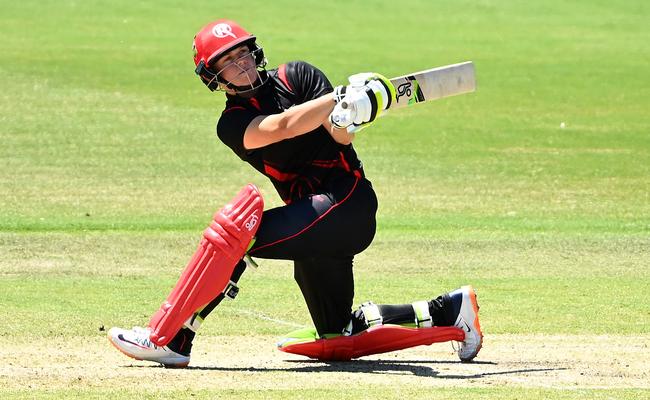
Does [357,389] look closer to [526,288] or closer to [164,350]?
[164,350]

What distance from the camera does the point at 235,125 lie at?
6789 millimetres

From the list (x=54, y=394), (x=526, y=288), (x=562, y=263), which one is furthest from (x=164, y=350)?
(x=562, y=263)

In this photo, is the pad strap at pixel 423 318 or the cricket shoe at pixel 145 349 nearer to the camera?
the cricket shoe at pixel 145 349

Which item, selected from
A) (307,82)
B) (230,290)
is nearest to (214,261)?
(230,290)

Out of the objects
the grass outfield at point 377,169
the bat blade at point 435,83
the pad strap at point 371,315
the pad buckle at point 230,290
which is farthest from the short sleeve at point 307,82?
the grass outfield at point 377,169

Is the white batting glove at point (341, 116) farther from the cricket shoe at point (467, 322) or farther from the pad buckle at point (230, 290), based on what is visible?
the cricket shoe at point (467, 322)

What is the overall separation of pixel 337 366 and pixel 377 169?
31.6 ft

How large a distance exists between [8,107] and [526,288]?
11864 mm

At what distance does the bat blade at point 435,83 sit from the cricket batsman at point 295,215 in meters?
0.29

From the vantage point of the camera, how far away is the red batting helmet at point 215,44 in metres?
6.82

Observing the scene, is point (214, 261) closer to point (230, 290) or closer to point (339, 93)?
point (230, 290)

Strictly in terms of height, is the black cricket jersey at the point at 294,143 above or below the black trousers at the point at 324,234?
above

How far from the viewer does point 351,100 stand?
249 inches

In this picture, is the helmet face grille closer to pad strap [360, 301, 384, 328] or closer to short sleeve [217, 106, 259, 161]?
short sleeve [217, 106, 259, 161]
